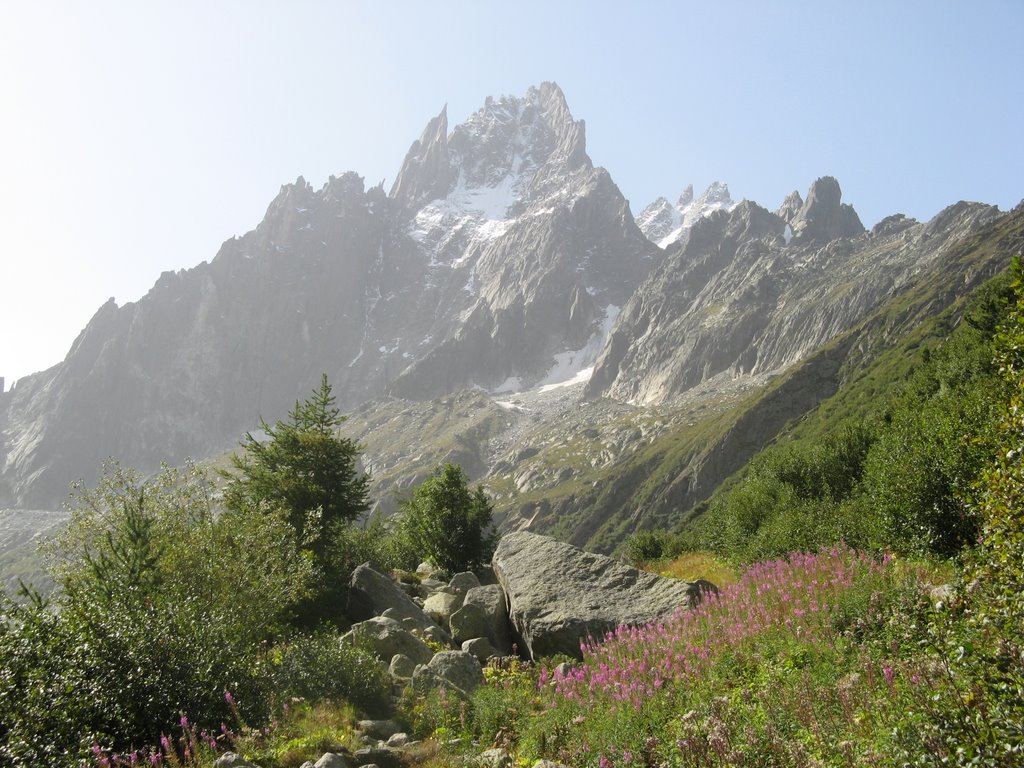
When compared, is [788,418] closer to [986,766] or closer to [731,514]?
[731,514]

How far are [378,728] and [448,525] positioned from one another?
25.3 metres

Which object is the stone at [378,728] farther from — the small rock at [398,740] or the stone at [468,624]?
the stone at [468,624]

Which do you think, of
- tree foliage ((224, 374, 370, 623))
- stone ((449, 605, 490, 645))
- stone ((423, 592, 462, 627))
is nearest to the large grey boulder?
stone ((449, 605, 490, 645))

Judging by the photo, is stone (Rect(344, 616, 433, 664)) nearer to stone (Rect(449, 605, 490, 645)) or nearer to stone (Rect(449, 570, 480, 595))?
stone (Rect(449, 605, 490, 645))

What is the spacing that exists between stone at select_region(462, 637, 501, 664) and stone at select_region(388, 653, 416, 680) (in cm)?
251

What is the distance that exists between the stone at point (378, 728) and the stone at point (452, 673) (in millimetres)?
1462

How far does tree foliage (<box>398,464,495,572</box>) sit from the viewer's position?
36.8 m

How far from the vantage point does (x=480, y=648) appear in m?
18.2

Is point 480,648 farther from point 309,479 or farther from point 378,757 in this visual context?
point 309,479

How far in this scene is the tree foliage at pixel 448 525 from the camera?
36.8 m

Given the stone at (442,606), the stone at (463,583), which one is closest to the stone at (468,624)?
the stone at (442,606)

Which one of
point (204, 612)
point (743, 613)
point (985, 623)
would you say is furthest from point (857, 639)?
point (204, 612)

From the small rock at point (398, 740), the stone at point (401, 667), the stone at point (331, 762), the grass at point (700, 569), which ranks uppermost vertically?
the stone at point (331, 762)

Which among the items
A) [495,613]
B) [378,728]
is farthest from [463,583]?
[378,728]
